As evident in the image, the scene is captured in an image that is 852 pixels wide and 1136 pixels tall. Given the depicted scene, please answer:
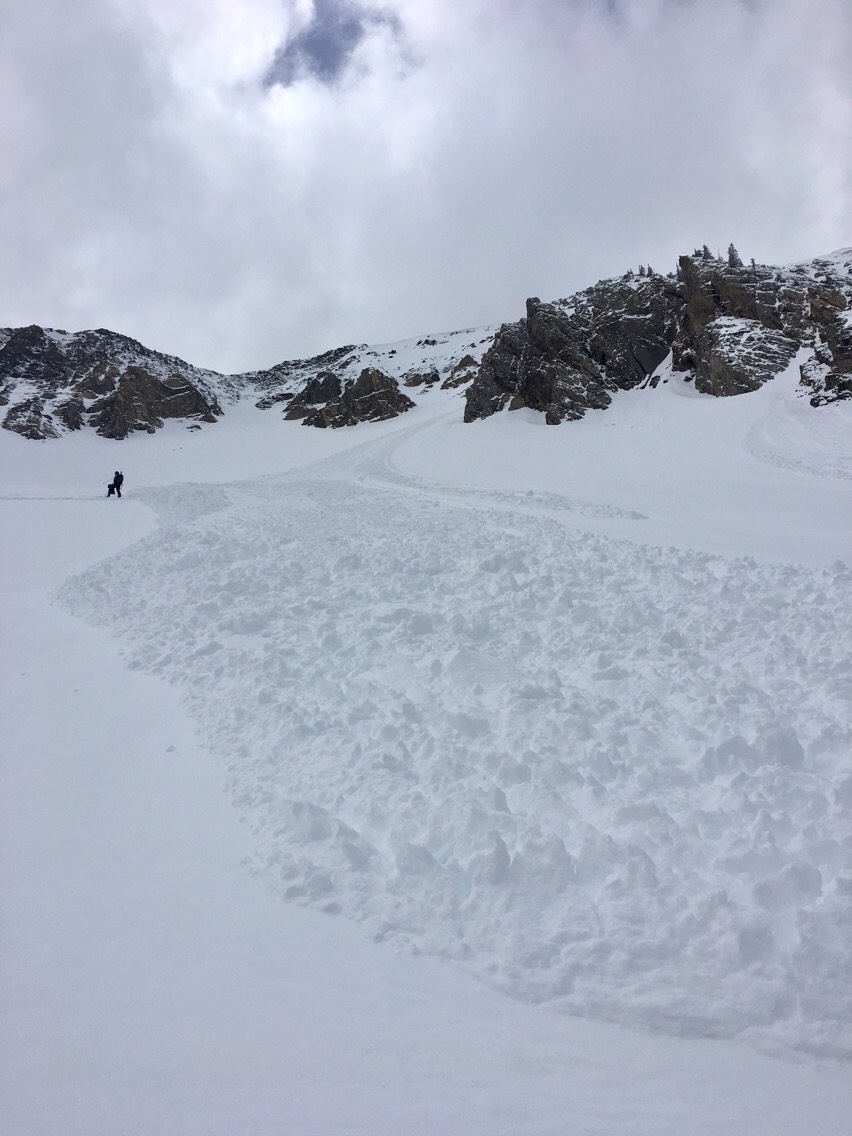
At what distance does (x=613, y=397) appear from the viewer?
4475cm

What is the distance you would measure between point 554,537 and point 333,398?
72.5 m

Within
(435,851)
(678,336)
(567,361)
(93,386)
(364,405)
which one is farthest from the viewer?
(93,386)

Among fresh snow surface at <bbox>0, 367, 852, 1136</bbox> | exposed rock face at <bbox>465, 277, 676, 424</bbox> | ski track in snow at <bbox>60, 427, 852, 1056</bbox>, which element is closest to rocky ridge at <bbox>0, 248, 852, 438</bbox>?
exposed rock face at <bbox>465, 277, 676, 424</bbox>

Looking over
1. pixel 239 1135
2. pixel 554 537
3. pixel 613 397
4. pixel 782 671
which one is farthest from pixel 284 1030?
pixel 613 397

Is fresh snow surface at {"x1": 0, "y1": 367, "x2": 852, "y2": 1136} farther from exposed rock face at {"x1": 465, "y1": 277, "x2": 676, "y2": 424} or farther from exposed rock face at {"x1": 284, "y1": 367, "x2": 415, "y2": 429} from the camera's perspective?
exposed rock face at {"x1": 284, "y1": 367, "x2": 415, "y2": 429}

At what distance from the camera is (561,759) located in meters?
5.48

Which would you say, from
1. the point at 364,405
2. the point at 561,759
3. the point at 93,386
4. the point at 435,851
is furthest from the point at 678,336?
the point at 93,386

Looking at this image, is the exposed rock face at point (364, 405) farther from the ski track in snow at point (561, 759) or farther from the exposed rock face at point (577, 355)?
the ski track in snow at point (561, 759)

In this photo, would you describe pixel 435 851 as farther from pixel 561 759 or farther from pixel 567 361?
pixel 567 361

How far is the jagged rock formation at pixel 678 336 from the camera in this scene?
3616 cm

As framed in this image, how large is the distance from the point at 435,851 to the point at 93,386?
287 ft

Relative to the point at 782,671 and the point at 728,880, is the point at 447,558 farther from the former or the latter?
the point at 728,880

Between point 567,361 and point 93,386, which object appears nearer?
point 567,361

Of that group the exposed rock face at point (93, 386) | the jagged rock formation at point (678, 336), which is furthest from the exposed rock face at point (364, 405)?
the jagged rock formation at point (678, 336)
